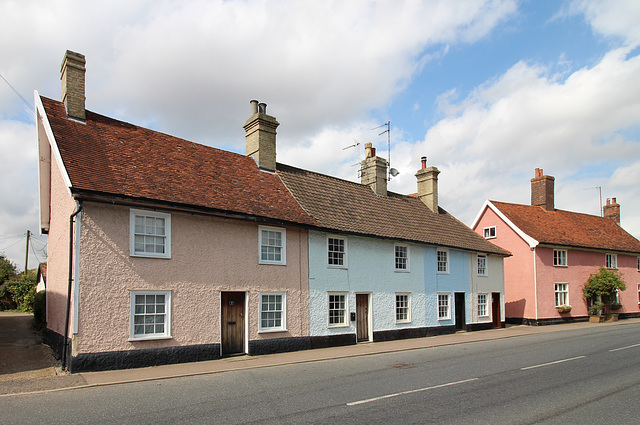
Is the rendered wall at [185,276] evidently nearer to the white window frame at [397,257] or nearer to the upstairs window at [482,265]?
the white window frame at [397,257]

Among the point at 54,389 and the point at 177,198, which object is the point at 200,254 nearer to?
the point at 177,198

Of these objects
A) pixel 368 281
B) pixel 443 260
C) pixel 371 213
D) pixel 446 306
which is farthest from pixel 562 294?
pixel 368 281

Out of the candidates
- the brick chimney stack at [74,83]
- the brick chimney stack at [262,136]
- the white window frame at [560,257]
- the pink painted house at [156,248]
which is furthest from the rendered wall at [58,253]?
the white window frame at [560,257]

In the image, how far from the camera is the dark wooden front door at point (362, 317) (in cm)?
1947

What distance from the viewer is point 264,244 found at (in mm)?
16453

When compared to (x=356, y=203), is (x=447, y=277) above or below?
below

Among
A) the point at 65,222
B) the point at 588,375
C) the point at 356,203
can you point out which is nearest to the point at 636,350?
the point at 588,375

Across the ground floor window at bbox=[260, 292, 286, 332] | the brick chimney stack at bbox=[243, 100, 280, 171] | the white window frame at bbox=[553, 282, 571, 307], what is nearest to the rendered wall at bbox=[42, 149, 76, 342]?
the ground floor window at bbox=[260, 292, 286, 332]

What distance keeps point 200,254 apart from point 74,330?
13.4 ft

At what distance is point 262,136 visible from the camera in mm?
19953

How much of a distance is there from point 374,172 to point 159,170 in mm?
12595

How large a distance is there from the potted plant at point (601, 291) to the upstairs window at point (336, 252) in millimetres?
22689

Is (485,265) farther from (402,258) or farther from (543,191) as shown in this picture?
(543,191)

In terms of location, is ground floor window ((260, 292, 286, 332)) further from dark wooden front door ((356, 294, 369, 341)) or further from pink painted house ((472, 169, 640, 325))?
pink painted house ((472, 169, 640, 325))
